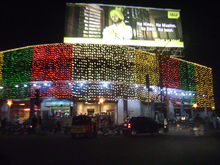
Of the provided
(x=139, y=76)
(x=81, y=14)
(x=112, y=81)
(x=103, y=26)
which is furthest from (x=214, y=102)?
(x=81, y=14)

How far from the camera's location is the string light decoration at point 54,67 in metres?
25.4

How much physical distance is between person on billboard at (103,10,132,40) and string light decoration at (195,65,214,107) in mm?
13926

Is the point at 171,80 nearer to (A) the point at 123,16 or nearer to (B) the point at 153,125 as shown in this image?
(A) the point at 123,16

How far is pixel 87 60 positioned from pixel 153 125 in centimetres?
1234

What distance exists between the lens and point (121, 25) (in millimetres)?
28750

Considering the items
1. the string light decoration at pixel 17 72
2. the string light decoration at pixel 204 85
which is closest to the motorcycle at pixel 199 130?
the string light decoration at pixel 204 85

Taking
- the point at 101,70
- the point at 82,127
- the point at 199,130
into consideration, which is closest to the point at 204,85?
the point at 101,70

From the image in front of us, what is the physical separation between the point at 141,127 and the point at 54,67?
13.7 meters

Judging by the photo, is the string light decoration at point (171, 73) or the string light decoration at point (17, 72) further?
the string light decoration at point (171, 73)

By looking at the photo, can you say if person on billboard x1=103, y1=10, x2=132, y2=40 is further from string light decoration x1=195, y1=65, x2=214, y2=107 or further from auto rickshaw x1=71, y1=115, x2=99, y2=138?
auto rickshaw x1=71, y1=115, x2=99, y2=138

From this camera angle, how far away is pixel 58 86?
2603cm

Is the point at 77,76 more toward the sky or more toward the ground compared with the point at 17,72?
more toward the ground

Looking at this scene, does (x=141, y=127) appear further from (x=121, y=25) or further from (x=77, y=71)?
(x=121, y=25)

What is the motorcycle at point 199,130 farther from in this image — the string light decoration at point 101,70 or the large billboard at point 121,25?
the large billboard at point 121,25
